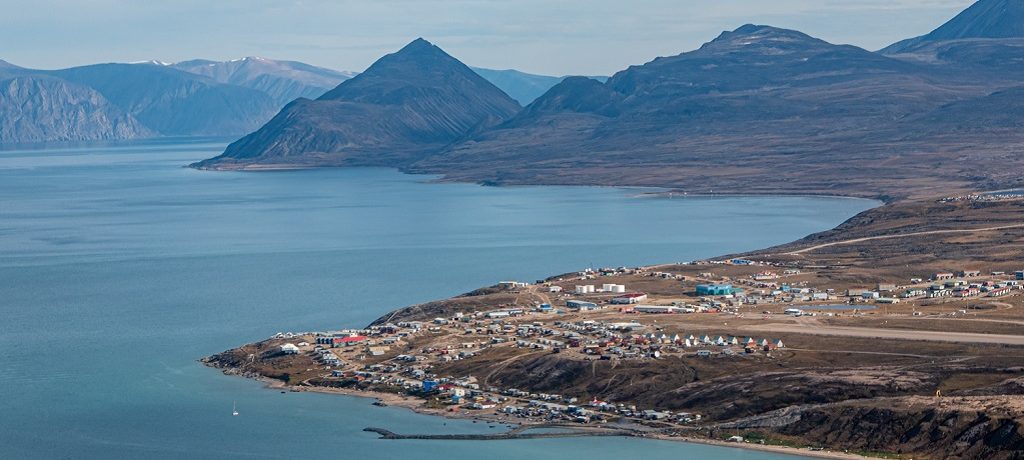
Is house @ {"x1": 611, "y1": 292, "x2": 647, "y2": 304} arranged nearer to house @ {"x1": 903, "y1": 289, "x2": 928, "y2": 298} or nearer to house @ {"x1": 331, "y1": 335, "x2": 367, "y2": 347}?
house @ {"x1": 903, "y1": 289, "x2": 928, "y2": 298}

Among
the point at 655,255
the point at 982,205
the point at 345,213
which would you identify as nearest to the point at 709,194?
the point at 345,213

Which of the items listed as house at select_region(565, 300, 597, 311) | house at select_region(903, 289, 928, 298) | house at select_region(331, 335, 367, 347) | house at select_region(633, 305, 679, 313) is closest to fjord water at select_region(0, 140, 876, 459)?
house at select_region(331, 335, 367, 347)

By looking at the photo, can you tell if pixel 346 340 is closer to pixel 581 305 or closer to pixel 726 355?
pixel 581 305

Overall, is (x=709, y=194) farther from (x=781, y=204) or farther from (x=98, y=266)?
(x=98, y=266)

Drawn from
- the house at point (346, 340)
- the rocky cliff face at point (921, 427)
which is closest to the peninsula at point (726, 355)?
the rocky cliff face at point (921, 427)

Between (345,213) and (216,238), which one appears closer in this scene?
(216,238)
